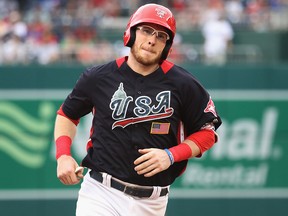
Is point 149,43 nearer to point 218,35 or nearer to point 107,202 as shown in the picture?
point 107,202

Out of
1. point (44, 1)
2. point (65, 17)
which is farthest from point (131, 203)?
point (44, 1)

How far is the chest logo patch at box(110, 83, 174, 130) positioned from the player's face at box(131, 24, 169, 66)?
24 cm

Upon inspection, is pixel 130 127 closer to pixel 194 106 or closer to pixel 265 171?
pixel 194 106

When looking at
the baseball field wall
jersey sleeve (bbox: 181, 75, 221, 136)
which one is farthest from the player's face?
the baseball field wall

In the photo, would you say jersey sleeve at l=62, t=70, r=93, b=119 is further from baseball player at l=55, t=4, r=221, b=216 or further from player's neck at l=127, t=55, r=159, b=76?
player's neck at l=127, t=55, r=159, b=76

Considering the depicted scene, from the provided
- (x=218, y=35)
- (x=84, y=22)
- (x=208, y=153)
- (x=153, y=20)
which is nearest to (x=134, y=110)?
(x=153, y=20)

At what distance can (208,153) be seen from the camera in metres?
10.3

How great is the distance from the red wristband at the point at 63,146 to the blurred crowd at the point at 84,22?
5.49 meters

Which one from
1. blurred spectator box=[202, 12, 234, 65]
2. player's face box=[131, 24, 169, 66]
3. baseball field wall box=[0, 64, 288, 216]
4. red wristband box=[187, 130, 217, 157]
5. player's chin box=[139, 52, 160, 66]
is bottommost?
baseball field wall box=[0, 64, 288, 216]

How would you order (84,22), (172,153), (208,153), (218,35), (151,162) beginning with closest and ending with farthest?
(151,162)
(172,153)
(208,153)
(218,35)
(84,22)

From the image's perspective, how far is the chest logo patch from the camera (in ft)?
16.5

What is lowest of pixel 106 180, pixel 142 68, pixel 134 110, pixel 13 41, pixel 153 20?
pixel 106 180

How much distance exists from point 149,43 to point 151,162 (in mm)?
770

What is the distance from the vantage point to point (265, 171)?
10.4 metres
